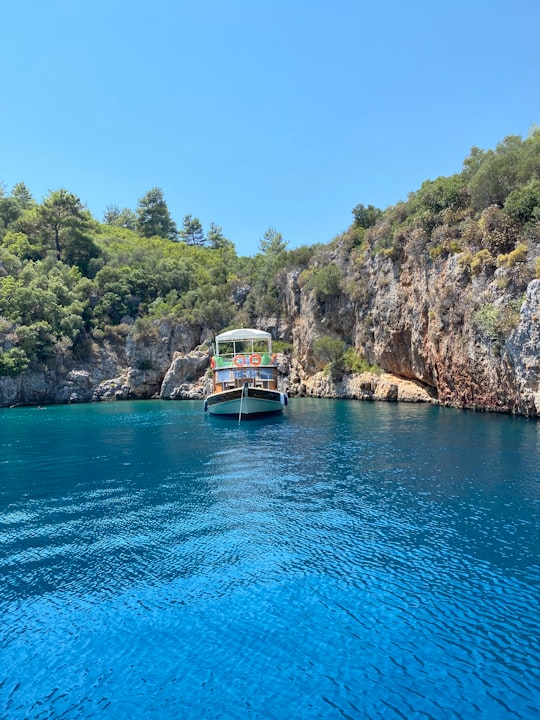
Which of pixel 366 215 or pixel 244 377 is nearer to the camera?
pixel 244 377

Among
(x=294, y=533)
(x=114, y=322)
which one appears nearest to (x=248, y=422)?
(x=294, y=533)

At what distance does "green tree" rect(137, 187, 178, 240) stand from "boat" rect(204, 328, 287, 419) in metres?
70.2

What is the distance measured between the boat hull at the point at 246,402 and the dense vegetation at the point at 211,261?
15037mm

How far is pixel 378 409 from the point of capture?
119 ft

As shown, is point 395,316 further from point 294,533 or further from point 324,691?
point 324,691

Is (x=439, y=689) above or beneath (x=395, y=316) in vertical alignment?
beneath

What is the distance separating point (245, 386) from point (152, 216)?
79120mm

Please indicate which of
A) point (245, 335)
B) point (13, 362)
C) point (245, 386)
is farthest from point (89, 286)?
point (245, 386)

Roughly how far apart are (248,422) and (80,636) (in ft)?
80.3

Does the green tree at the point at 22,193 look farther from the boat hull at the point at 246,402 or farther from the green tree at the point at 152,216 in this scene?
the boat hull at the point at 246,402

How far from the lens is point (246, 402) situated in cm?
3209

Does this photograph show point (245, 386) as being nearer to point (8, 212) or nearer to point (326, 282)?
point (326, 282)

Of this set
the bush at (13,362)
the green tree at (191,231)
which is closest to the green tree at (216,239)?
the green tree at (191,231)

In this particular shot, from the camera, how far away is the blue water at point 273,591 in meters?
5.69
